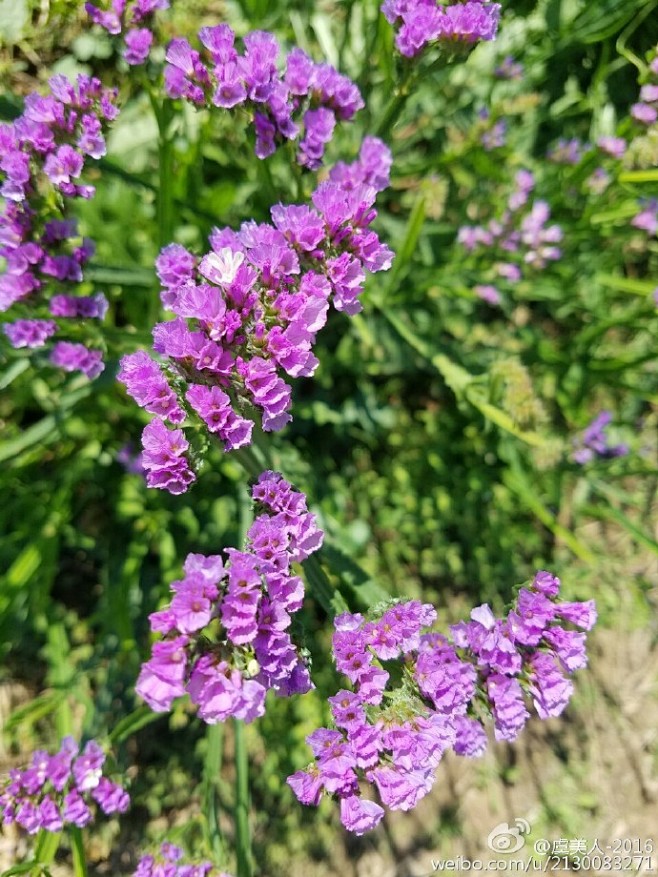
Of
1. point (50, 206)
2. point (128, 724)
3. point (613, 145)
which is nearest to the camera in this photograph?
point (50, 206)

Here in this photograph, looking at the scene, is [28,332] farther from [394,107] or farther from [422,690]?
[422,690]

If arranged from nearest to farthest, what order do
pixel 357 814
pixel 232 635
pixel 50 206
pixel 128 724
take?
pixel 232 635 → pixel 357 814 → pixel 50 206 → pixel 128 724

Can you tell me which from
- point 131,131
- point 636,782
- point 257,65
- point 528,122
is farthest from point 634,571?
point 131,131

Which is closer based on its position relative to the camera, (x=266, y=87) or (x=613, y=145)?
→ (x=266, y=87)

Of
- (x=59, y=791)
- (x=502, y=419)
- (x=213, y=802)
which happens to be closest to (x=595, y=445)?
(x=502, y=419)

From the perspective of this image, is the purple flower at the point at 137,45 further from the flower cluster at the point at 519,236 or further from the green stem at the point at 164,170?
the flower cluster at the point at 519,236

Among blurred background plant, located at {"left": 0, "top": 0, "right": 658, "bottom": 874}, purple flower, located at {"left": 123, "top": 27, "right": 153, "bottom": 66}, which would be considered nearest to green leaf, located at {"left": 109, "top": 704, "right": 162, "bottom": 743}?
blurred background plant, located at {"left": 0, "top": 0, "right": 658, "bottom": 874}

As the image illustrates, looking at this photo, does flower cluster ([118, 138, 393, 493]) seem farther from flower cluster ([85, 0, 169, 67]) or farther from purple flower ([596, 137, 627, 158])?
purple flower ([596, 137, 627, 158])
